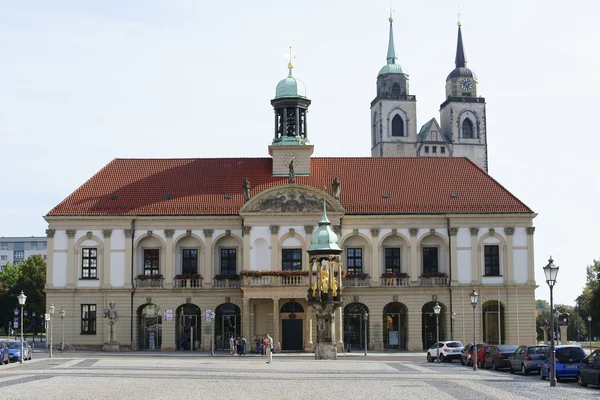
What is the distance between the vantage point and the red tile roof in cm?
7381

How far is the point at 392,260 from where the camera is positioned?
74188 millimetres

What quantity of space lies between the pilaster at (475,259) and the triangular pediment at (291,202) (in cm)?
963

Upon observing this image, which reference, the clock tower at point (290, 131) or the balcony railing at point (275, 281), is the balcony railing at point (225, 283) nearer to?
the balcony railing at point (275, 281)

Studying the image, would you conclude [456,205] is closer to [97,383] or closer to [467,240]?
[467,240]

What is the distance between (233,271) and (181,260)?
375 centimetres

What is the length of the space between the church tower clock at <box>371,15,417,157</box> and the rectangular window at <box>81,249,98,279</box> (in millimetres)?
78228

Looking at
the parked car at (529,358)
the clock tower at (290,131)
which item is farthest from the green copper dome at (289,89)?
the parked car at (529,358)

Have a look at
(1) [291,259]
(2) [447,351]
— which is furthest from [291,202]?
(2) [447,351]

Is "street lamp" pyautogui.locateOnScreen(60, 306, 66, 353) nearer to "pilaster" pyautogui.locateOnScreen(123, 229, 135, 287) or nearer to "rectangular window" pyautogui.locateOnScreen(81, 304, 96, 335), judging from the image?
"rectangular window" pyautogui.locateOnScreen(81, 304, 96, 335)

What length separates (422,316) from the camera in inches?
2891

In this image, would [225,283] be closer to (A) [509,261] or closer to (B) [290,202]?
(B) [290,202]

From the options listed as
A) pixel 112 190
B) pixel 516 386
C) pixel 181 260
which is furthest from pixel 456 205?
pixel 516 386

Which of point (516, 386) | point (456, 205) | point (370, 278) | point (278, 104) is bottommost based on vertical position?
point (516, 386)

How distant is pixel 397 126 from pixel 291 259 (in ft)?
258
